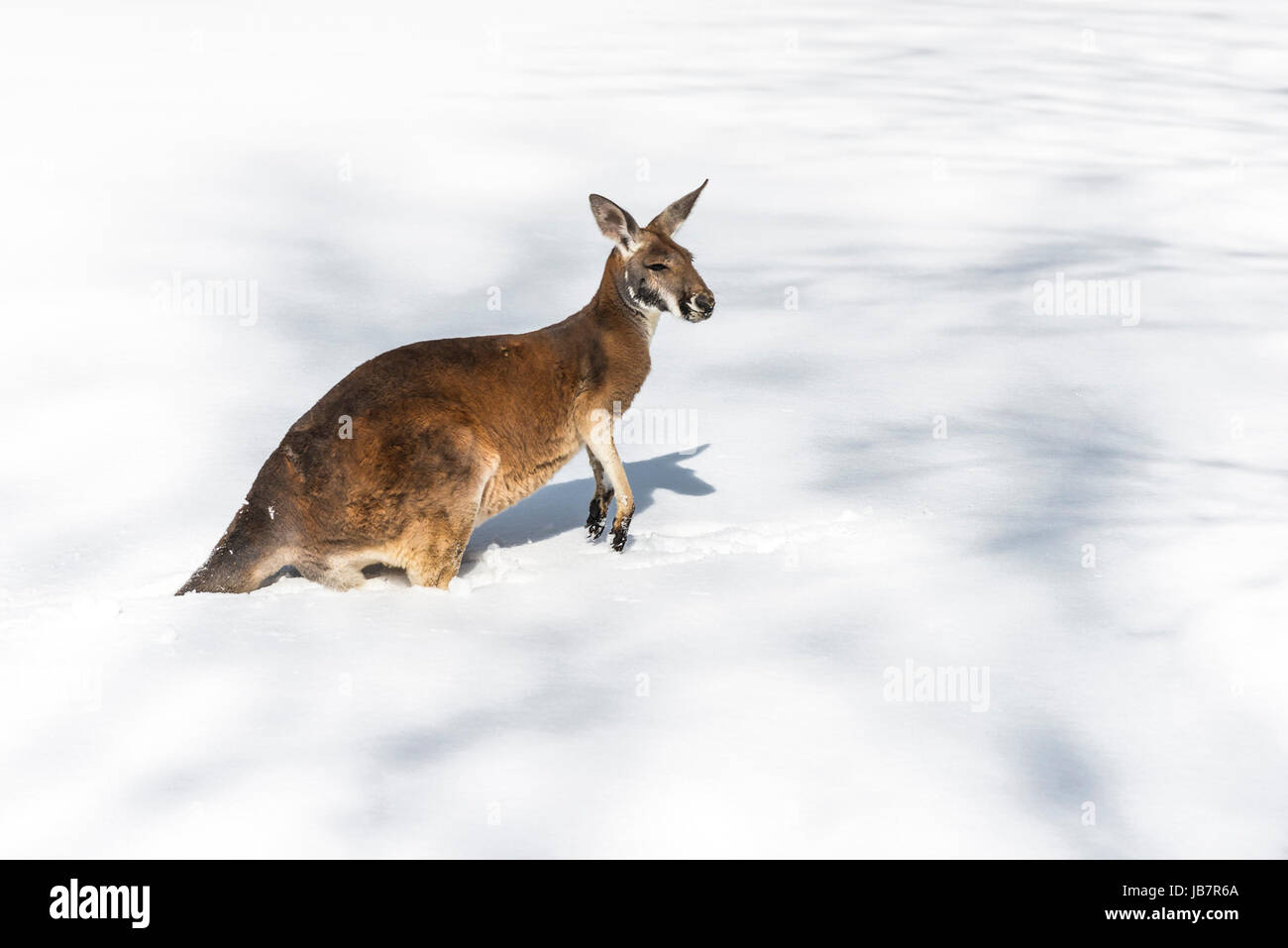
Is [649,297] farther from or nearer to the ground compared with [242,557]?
farther from the ground

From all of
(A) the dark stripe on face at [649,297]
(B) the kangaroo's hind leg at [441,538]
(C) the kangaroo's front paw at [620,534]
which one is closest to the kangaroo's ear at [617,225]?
(A) the dark stripe on face at [649,297]

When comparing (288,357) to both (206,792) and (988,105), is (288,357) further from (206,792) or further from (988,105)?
(988,105)

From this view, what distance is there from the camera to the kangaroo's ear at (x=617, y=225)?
5363 millimetres

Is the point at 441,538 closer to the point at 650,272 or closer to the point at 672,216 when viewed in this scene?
the point at 650,272

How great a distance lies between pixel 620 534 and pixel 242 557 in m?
1.33

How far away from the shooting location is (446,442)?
483 cm

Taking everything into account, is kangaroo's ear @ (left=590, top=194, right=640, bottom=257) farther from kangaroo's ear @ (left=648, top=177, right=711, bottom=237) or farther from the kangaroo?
kangaroo's ear @ (left=648, top=177, right=711, bottom=237)

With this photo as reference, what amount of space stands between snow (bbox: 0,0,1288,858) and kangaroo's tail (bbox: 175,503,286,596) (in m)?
0.10

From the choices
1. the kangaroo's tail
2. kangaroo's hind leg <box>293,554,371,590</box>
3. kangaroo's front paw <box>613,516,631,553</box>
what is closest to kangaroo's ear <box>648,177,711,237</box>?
kangaroo's front paw <box>613,516,631,553</box>

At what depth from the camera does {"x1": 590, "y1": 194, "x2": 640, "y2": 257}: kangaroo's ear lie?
536cm

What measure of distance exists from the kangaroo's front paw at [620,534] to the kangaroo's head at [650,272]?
81cm

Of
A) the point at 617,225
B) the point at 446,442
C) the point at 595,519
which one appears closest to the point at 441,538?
the point at 446,442

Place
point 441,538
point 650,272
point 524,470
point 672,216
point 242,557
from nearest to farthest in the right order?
point 242,557 → point 441,538 → point 524,470 → point 650,272 → point 672,216

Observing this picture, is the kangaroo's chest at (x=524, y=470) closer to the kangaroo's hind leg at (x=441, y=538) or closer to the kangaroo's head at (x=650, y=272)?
the kangaroo's hind leg at (x=441, y=538)
